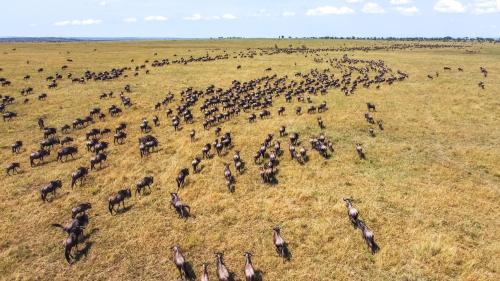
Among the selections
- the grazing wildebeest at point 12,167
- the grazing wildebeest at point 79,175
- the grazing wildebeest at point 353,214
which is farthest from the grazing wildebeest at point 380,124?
the grazing wildebeest at point 12,167

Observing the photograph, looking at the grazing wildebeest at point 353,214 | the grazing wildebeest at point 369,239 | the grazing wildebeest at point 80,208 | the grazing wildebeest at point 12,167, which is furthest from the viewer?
the grazing wildebeest at point 12,167

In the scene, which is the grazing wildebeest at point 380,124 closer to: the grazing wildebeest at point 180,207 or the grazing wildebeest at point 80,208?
the grazing wildebeest at point 180,207

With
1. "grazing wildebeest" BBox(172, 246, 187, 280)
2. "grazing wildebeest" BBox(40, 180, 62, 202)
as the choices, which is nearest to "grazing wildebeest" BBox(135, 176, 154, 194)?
"grazing wildebeest" BBox(40, 180, 62, 202)

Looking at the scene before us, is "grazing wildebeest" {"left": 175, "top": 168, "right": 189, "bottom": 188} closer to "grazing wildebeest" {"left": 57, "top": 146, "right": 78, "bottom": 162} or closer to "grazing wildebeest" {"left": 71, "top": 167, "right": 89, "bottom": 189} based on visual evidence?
"grazing wildebeest" {"left": 71, "top": 167, "right": 89, "bottom": 189}

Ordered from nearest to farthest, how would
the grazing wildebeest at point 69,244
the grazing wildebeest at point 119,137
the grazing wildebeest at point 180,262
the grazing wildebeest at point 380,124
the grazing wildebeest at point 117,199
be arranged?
1. the grazing wildebeest at point 180,262
2. the grazing wildebeest at point 69,244
3. the grazing wildebeest at point 117,199
4. the grazing wildebeest at point 119,137
5. the grazing wildebeest at point 380,124

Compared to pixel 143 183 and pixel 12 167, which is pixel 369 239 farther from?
pixel 12 167

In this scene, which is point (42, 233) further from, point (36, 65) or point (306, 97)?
point (36, 65)

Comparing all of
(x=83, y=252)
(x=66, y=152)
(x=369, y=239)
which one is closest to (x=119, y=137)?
(x=66, y=152)
